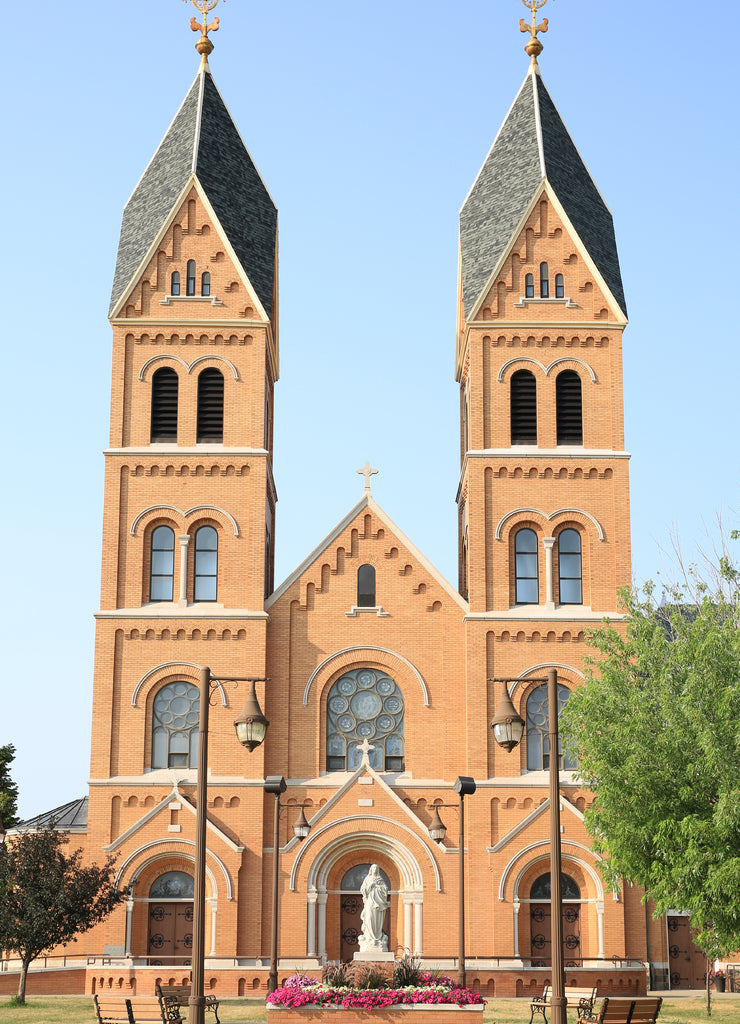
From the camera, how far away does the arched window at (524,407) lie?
40.4 metres

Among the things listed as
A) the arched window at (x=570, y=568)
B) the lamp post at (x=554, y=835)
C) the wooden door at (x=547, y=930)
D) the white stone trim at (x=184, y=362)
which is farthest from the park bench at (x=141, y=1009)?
the white stone trim at (x=184, y=362)

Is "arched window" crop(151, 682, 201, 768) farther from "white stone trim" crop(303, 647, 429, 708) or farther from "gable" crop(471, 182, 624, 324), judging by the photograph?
"gable" crop(471, 182, 624, 324)

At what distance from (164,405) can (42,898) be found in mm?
14045

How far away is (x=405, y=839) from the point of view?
121ft

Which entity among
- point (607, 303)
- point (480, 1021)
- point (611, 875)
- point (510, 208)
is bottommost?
point (480, 1021)

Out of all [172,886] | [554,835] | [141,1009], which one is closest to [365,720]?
[172,886]

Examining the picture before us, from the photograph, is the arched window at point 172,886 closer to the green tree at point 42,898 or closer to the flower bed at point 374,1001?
the green tree at point 42,898

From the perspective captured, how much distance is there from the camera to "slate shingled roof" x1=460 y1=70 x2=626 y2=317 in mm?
41719

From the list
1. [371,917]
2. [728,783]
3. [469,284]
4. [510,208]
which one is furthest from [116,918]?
[510,208]

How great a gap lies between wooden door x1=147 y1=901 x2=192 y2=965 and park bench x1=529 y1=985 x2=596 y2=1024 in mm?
9531

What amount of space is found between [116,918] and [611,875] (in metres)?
12.8

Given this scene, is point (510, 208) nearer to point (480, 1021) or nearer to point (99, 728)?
point (99, 728)

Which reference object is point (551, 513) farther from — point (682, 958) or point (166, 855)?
point (166, 855)

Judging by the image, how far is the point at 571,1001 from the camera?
31.8 meters
